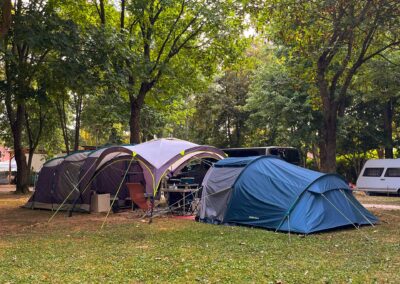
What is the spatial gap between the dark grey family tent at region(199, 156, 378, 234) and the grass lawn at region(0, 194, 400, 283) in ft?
1.24

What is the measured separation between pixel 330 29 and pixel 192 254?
840 cm

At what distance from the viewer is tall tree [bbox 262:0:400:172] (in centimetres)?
1146

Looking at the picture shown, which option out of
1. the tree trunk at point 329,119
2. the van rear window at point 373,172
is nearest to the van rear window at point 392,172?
the van rear window at point 373,172

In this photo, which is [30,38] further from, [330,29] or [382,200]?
[382,200]

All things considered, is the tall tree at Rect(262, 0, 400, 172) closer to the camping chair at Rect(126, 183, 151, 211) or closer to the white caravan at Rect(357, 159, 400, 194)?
the camping chair at Rect(126, 183, 151, 211)

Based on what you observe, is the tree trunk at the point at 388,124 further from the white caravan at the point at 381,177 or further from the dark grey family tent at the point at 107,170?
the dark grey family tent at the point at 107,170

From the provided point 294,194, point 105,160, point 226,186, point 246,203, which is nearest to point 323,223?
point 294,194

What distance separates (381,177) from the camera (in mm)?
20516

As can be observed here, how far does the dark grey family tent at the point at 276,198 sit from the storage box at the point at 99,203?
3590 mm

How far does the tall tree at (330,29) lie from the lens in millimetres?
11461

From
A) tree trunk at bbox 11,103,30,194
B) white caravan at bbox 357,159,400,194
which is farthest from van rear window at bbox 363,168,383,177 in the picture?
tree trunk at bbox 11,103,30,194

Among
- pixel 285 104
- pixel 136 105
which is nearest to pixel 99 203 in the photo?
pixel 136 105

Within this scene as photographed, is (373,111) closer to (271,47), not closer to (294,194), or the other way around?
(271,47)

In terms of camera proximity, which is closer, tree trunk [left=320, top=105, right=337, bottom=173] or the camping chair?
the camping chair
